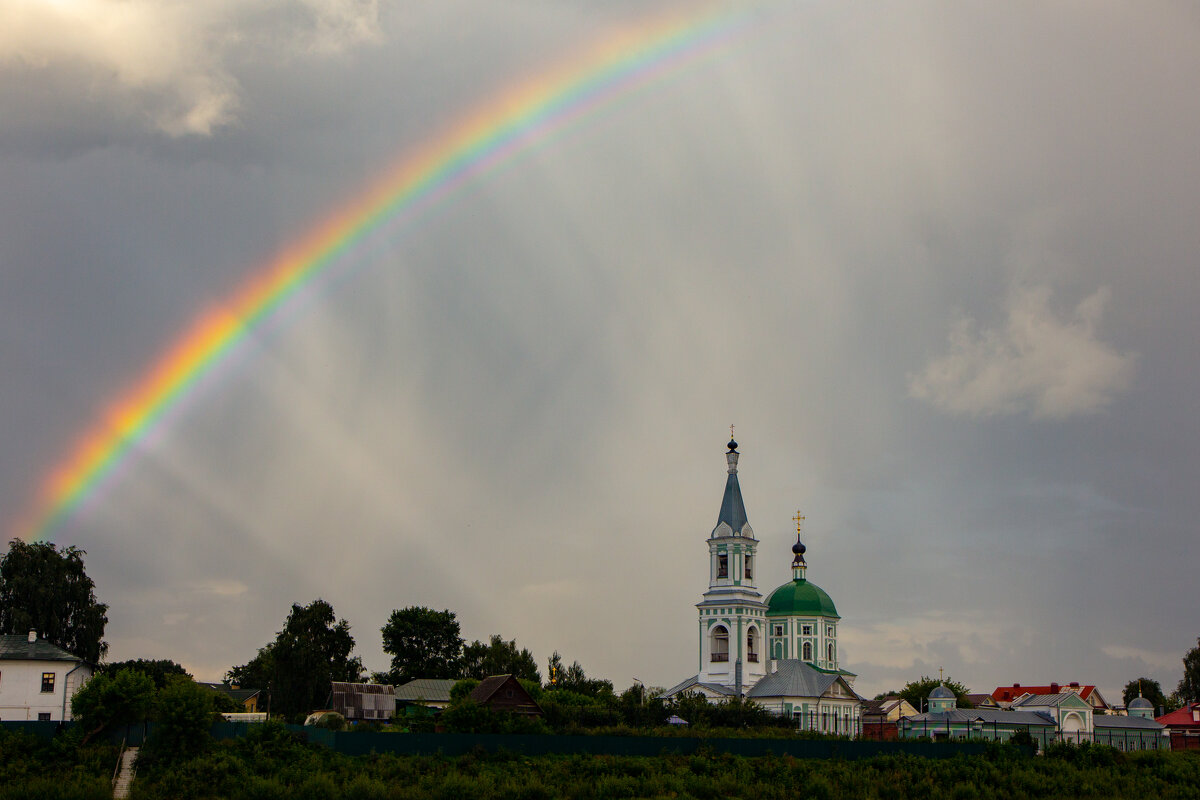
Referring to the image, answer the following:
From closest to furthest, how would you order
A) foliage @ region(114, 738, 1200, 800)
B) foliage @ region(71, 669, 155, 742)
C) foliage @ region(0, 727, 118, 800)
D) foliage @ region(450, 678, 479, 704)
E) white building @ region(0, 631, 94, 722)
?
foliage @ region(0, 727, 118, 800) < foliage @ region(114, 738, 1200, 800) < foliage @ region(71, 669, 155, 742) < white building @ region(0, 631, 94, 722) < foliage @ region(450, 678, 479, 704)

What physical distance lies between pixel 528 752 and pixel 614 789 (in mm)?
5957

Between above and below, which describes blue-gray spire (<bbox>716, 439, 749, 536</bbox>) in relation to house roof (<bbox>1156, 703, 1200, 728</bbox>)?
above

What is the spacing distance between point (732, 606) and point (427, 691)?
27198 mm

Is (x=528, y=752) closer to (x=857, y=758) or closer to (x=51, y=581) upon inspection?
(x=857, y=758)

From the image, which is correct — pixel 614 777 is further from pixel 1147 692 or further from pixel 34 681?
pixel 1147 692

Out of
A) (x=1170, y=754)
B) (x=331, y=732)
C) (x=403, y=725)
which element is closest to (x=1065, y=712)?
(x=1170, y=754)

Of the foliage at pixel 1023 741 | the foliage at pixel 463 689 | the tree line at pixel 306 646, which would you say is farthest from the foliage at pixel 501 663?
the foliage at pixel 1023 741

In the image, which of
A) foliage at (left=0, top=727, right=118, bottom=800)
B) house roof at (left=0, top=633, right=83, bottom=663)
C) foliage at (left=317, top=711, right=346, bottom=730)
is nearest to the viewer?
foliage at (left=0, top=727, right=118, bottom=800)

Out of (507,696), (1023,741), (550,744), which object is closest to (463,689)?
(507,696)

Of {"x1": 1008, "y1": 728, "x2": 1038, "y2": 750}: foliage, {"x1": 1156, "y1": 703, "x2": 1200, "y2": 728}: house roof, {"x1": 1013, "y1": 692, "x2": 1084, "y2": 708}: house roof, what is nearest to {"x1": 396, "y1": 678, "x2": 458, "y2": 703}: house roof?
{"x1": 1008, "y1": 728, "x2": 1038, "y2": 750}: foliage

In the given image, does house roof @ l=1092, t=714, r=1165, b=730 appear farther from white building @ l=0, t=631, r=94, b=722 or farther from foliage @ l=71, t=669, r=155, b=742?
white building @ l=0, t=631, r=94, b=722

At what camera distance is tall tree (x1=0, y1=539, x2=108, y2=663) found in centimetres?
7775

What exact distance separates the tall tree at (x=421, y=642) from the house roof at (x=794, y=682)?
114ft

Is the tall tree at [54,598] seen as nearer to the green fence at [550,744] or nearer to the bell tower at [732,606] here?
the green fence at [550,744]
